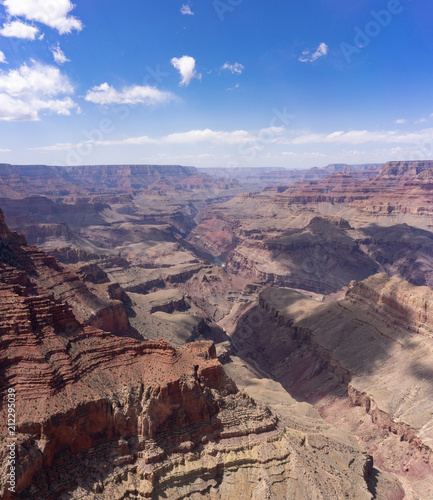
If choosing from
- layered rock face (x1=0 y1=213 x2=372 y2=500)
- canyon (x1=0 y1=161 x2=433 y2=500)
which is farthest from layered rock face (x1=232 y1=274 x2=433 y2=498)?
layered rock face (x1=0 y1=213 x2=372 y2=500)

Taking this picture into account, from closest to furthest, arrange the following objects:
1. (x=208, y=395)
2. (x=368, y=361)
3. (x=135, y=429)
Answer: (x=135, y=429) → (x=208, y=395) → (x=368, y=361)

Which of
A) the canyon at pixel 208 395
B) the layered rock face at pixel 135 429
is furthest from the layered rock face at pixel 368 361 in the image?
the layered rock face at pixel 135 429

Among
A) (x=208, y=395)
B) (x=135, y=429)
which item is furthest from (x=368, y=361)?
(x=135, y=429)

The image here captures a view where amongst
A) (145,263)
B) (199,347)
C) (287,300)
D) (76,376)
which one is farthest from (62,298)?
(145,263)

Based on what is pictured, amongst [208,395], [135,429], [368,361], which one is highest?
[208,395]

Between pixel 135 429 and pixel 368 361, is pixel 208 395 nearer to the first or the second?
pixel 135 429

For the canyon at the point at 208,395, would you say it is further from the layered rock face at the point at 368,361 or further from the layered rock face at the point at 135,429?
the layered rock face at the point at 368,361

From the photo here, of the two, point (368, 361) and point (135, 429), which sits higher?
point (135, 429)
